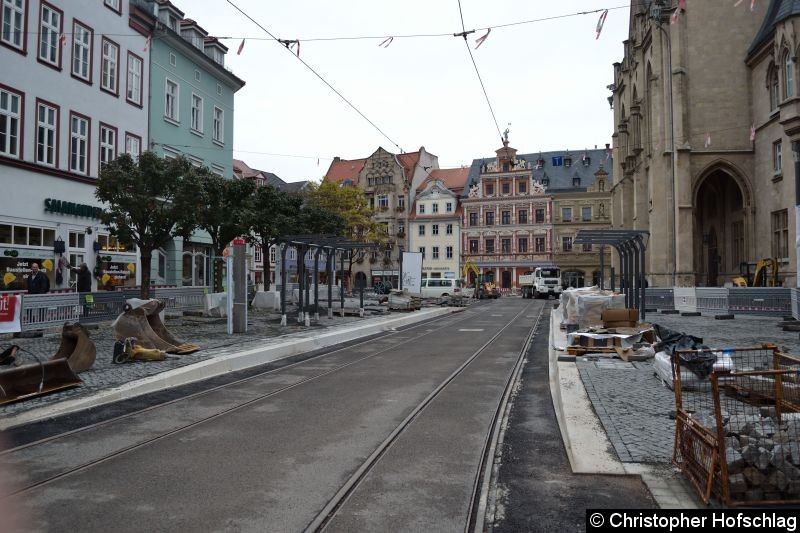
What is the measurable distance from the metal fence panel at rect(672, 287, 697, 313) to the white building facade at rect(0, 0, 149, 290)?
78.6 feet

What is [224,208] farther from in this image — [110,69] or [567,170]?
[567,170]

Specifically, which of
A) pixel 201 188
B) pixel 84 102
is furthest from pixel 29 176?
pixel 201 188

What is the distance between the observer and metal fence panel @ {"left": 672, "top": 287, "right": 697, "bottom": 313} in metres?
26.2

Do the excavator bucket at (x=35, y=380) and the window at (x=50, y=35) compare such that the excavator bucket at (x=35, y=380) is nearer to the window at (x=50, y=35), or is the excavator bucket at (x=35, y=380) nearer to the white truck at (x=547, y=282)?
the window at (x=50, y=35)

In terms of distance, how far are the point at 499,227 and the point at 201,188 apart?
5678 centimetres

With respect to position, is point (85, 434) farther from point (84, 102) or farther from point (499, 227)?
point (499, 227)

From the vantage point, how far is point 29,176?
21156 mm

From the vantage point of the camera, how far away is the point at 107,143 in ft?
84.1

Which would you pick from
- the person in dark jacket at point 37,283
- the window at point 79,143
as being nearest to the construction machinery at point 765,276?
the person in dark jacket at point 37,283

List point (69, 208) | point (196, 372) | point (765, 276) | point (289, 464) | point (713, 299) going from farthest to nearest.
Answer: point (765, 276)
point (713, 299)
point (69, 208)
point (196, 372)
point (289, 464)

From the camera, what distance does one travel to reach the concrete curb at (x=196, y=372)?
7.18m

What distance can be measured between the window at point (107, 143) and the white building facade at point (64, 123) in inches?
1.7

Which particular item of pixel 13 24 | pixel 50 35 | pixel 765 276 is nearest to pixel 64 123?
pixel 50 35

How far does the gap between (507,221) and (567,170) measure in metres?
9.65
